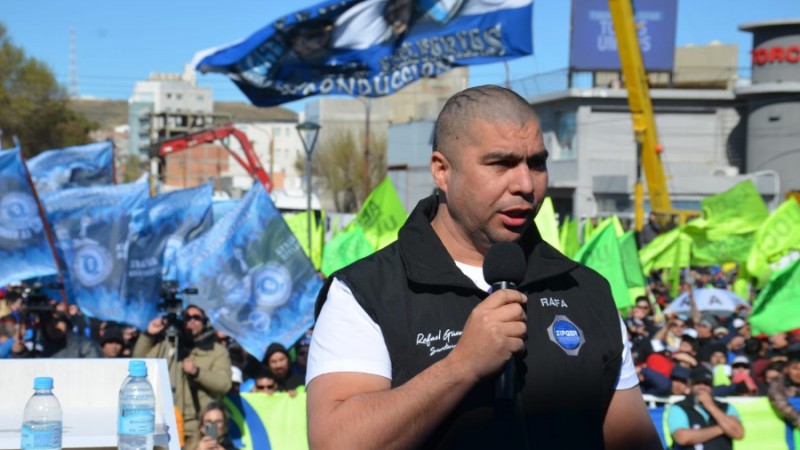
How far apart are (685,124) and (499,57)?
1315 inches

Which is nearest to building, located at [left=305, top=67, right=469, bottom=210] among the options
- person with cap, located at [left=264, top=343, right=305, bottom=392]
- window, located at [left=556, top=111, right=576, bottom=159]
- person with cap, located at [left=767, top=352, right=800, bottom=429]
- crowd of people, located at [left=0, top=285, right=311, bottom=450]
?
window, located at [left=556, top=111, right=576, bottom=159]

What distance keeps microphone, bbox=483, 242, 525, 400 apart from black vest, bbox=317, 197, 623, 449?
58 mm

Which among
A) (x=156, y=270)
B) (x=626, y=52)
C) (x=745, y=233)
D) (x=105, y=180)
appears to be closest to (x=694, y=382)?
(x=156, y=270)

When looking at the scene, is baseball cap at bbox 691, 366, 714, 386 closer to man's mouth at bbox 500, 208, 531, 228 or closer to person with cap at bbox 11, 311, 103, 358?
person with cap at bbox 11, 311, 103, 358

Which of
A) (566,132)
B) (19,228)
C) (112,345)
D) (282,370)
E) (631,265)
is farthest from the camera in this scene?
(566,132)

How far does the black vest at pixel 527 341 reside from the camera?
2490mm

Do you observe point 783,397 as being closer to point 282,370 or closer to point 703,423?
point 703,423

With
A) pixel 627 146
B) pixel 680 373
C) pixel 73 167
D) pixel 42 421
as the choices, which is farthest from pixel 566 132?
pixel 42 421

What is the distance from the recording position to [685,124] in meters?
A: 50.6

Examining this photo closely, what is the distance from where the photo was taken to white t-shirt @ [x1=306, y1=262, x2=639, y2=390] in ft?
8.17

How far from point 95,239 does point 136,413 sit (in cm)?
987

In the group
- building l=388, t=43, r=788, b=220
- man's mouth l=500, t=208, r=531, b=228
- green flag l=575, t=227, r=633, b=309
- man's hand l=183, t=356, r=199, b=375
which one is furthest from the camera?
building l=388, t=43, r=788, b=220

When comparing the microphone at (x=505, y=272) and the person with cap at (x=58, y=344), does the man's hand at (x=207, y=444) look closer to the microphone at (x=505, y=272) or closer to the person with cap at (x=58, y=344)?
the person with cap at (x=58, y=344)

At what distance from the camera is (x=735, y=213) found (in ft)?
68.6
